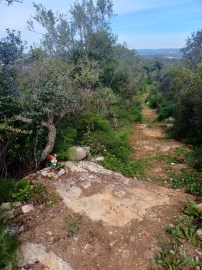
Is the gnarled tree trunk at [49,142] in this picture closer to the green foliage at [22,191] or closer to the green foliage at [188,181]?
the green foliage at [22,191]

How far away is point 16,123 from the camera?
6703 millimetres

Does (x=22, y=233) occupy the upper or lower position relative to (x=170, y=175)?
upper

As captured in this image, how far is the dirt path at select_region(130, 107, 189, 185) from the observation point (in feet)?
26.6

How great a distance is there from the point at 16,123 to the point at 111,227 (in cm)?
355

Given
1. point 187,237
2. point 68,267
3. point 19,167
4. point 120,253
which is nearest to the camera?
point 68,267

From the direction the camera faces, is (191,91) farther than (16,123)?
Yes

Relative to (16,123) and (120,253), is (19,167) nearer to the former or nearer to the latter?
(16,123)

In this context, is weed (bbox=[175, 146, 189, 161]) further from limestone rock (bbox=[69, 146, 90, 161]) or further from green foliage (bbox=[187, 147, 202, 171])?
limestone rock (bbox=[69, 146, 90, 161])

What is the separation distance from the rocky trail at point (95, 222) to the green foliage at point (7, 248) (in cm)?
15

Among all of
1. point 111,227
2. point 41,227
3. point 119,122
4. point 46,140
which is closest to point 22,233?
point 41,227

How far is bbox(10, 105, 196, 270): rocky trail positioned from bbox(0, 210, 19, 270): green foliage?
0.51ft

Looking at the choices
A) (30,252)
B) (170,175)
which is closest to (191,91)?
(170,175)

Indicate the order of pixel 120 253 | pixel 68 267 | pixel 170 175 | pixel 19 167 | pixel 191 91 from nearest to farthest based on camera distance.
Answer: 1. pixel 68 267
2. pixel 120 253
3. pixel 19 167
4. pixel 170 175
5. pixel 191 91

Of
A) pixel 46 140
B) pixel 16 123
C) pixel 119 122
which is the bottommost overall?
pixel 119 122
